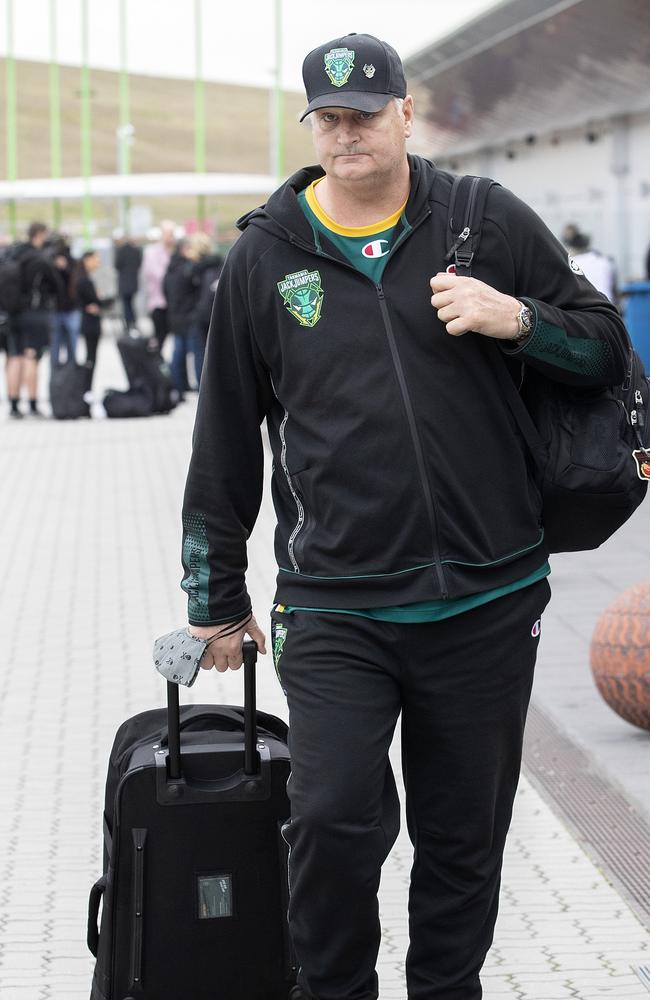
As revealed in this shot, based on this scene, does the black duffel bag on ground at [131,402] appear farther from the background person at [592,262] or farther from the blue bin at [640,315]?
the blue bin at [640,315]

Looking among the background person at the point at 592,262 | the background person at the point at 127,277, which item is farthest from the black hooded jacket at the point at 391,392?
the background person at the point at 127,277

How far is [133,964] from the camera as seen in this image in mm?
3248

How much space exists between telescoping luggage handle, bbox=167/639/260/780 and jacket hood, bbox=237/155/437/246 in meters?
0.77

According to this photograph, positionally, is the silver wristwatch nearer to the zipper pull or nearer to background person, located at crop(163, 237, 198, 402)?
the zipper pull

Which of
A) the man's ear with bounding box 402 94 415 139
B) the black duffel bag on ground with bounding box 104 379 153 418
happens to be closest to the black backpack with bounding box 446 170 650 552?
the man's ear with bounding box 402 94 415 139

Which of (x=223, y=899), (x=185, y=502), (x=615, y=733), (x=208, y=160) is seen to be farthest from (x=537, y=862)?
(x=208, y=160)

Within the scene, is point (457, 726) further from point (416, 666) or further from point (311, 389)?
point (311, 389)

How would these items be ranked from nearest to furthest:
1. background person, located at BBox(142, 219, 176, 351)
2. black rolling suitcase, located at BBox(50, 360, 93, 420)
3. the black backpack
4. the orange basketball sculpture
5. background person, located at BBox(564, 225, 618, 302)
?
the black backpack
the orange basketball sculpture
background person, located at BBox(564, 225, 618, 302)
black rolling suitcase, located at BBox(50, 360, 93, 420)
background person, located at BBox(142, 219, 176, 351)

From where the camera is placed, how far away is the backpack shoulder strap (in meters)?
3.00

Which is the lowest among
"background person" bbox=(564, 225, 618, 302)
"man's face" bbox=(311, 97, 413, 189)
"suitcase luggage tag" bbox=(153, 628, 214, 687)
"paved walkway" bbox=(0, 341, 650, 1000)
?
"paved walkway" bbox=(0, 341, 650, 1000)

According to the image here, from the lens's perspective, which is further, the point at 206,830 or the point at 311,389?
the point at 206,830

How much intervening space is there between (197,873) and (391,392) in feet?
3.25

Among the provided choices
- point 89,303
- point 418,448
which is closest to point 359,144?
point 418,448

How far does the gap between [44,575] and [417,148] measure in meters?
28.8
